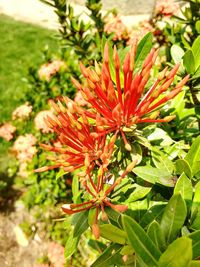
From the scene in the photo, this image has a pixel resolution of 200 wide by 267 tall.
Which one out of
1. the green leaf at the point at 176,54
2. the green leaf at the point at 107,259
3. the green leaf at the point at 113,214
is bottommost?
the green leaf at the point at 107,259

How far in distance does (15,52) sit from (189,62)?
5.75 metres

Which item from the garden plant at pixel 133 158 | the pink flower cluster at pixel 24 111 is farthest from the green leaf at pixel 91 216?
the pink flower cluster at pixel 24 111

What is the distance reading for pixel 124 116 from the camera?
52.4 inches

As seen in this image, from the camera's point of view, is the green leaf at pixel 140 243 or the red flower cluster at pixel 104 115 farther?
the red flower cluster at pixel 104 115

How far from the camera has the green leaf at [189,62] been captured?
1560mm

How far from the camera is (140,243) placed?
104 cm

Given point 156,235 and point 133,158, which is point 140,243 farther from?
point 133,158

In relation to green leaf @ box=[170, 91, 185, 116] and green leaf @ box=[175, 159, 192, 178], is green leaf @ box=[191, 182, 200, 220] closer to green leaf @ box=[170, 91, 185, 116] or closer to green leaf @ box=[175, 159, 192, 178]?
green leaf @ box=[175, 159, 192, 178]

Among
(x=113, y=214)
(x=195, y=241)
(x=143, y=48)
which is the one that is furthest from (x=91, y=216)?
(x=143, y=48)

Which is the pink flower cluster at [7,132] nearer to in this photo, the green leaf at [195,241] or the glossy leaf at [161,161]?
the glossy leaf at [161,161]

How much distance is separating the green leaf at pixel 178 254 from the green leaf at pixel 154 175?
1.42ft

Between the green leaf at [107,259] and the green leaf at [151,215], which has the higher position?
the green leaf at [151,215]

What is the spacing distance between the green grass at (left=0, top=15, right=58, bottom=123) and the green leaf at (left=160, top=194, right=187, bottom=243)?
14.0 feet

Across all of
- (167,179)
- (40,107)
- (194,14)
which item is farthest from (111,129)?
(40,107)
